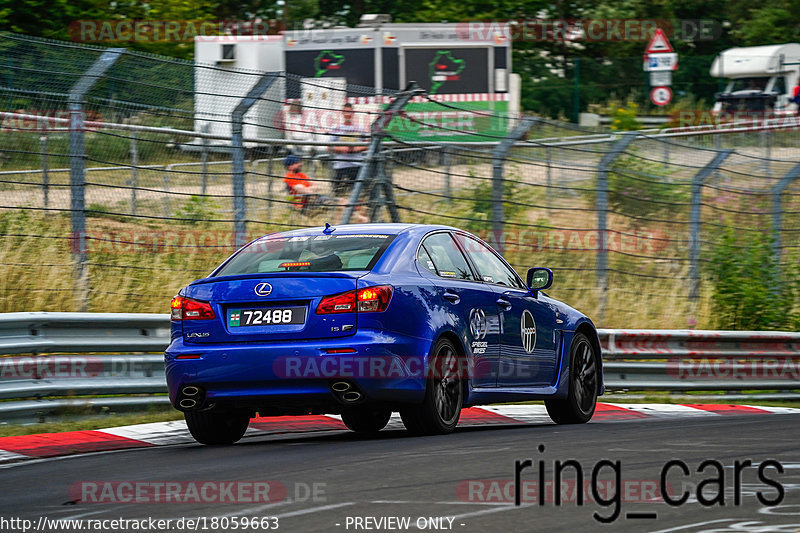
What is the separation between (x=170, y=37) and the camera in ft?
119

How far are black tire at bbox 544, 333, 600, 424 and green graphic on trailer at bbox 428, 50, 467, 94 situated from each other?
65.4 feet

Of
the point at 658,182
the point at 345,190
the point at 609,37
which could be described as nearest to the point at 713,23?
the point at 609,37

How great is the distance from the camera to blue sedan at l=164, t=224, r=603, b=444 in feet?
27.5

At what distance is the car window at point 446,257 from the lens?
9.37 meters

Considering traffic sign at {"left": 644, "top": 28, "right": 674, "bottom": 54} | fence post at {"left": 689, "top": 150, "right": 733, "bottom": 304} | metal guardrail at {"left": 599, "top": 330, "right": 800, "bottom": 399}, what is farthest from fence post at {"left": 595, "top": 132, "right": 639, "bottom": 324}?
traffic sign at {"left": 644, "top": 28, "right": 674, "bottom": 54}

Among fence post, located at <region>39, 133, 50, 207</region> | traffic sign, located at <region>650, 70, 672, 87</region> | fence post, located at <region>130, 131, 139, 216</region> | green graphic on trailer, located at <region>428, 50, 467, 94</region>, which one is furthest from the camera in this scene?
green graphic on trailer, located at <region>428, 50, 467, 94</region>

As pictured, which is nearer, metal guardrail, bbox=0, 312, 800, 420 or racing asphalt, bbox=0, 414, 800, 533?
racing asphalt, bbox=0, 414, 800, 533

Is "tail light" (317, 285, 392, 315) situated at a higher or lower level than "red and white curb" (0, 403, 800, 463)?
higher

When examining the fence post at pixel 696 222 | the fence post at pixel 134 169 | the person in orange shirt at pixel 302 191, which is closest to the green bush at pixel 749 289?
the fence post at pixel 696 222

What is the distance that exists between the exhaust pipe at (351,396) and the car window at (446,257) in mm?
1153

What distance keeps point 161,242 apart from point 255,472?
18.3 feet

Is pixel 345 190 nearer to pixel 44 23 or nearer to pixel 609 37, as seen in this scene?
pixel 44 23

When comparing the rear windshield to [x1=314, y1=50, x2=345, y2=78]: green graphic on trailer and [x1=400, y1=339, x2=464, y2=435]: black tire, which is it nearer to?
[x1=400, y1=339, x2=464, y2=435]: black tire

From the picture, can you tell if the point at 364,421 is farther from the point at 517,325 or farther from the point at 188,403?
the point at 188,403
